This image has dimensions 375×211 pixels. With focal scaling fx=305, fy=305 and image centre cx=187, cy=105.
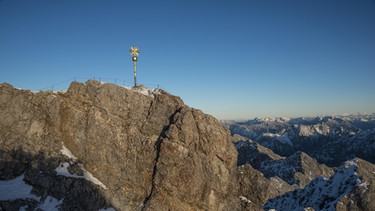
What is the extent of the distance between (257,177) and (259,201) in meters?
5.98

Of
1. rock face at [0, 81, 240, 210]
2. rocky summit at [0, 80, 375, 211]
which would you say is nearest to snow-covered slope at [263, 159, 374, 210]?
rocky summit at [0, 80, 375, 211]

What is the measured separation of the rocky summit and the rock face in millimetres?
179

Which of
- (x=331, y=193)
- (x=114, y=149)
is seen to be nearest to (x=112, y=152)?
(x=114, y=149)

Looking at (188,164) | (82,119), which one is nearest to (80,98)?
(82,119)

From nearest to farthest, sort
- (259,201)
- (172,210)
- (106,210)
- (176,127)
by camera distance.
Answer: (106,210)
(172,210)
(176,127)
(259,201)

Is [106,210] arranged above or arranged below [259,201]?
above

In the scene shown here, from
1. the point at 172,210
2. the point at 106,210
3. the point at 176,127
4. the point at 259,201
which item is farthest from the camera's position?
the point at 259,201

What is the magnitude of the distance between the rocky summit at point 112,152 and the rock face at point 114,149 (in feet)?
0.59

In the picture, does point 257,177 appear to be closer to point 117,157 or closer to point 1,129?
point 117,157

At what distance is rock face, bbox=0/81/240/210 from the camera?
57500 millimetres

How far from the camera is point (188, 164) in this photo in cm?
6288

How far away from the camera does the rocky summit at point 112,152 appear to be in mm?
56250

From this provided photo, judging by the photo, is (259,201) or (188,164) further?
(259,201)

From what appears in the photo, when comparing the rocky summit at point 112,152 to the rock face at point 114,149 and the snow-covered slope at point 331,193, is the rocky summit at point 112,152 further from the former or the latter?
the snow-covered slope at point 331,193
